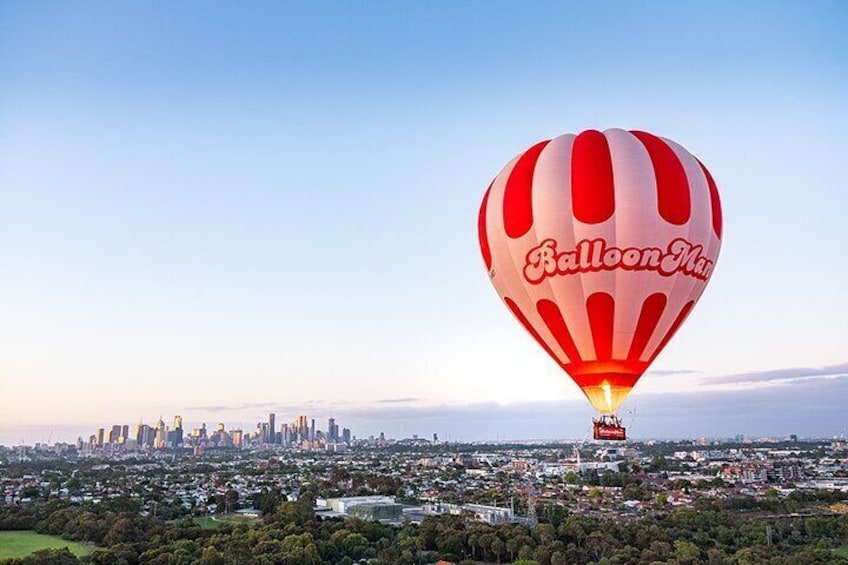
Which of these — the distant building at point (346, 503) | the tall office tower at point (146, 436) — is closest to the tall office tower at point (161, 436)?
the tall office tower at point (146, 436)

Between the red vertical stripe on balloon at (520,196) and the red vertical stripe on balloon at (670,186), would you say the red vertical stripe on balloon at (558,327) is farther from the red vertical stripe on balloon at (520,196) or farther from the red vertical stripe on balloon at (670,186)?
the red vertical stripe on balloon at (670,186)

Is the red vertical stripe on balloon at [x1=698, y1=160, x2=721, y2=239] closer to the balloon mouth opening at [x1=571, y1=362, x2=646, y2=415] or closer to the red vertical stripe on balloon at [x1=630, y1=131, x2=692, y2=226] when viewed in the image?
the red vertical stripe on balloon at [x1=630, y1=131, x2=692, y2=226]

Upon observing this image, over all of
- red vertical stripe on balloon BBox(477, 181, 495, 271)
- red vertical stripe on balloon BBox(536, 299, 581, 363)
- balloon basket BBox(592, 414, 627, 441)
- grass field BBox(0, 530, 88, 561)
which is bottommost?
grass field BBox(0, 530, 88, 561)

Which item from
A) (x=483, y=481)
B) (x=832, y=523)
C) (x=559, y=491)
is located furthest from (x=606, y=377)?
(x=483, y=481)

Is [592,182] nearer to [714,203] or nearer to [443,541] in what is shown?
[714,203]

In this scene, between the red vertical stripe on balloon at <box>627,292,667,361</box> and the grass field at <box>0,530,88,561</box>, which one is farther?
the grass field at <box>0,530,88,561</box>

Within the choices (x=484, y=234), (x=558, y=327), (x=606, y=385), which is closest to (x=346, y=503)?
(x=484, y=234)

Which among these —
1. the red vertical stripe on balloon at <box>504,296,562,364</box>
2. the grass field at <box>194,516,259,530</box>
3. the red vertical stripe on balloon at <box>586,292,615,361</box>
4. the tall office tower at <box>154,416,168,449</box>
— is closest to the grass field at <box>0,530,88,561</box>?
the grass field at <box>194,516,259,530</box>
